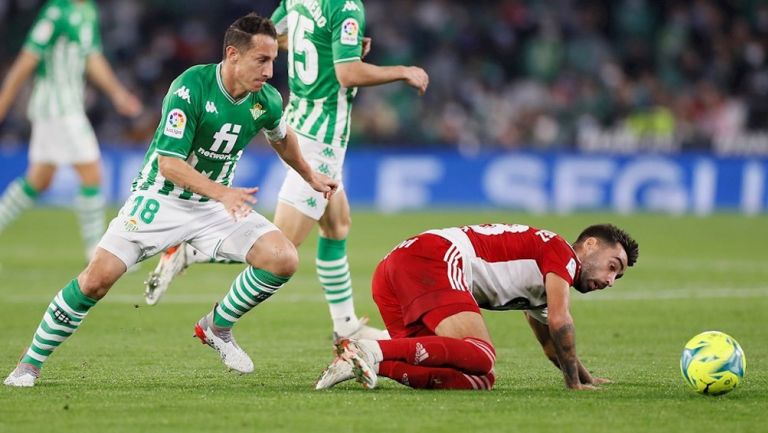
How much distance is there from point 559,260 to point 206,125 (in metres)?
2.08

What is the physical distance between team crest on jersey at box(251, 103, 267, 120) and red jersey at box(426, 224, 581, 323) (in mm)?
1208

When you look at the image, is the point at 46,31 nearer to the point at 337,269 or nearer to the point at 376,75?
the point at 337,269

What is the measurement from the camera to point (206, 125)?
23.6 feet

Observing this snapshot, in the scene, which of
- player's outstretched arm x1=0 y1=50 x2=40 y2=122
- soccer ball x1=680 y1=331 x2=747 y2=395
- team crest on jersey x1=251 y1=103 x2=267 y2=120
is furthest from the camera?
player's outstretched arm x1=0 y1=50 x2=40 y2=122

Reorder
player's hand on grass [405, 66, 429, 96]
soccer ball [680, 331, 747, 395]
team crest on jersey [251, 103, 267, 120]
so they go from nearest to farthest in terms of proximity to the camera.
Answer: soccer ball [680, 331, 747, 395], team crest on jersey [251, 103, 267, 120], player's hand on grass [405, 66, 429, 96]

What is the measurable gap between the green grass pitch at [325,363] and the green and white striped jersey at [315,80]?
157 cm

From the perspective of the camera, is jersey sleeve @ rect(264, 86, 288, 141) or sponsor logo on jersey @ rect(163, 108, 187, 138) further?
jersey sleeve @ rect(264, 86, 288, 141)

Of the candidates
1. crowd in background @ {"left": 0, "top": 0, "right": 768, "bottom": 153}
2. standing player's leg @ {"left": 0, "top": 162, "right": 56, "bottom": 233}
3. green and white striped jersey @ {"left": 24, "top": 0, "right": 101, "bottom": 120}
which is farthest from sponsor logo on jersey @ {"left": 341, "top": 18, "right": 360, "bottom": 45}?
crowd in background @ {"left": 0, "top": 0, "right": 768, "bottom": 153}

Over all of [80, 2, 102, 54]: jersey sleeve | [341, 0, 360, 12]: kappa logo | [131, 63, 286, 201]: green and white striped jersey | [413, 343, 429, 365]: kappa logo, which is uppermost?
[341, 0, 360, 12]: kappa logo

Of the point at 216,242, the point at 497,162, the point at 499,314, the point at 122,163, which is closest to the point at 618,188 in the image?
the point at 497,162

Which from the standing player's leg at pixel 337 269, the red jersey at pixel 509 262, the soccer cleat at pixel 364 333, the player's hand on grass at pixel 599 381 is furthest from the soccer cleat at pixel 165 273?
the player's hand on grass at pixel 599 381

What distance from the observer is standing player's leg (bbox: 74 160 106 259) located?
1361 cm

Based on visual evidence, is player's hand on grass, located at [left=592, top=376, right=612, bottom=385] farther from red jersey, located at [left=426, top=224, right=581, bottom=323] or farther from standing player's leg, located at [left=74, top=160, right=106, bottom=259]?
standing player's leg, located at [left=74, top=160, right=106, bottom=259]

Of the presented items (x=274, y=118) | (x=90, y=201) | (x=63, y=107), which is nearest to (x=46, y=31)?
(x=63, y=107)
